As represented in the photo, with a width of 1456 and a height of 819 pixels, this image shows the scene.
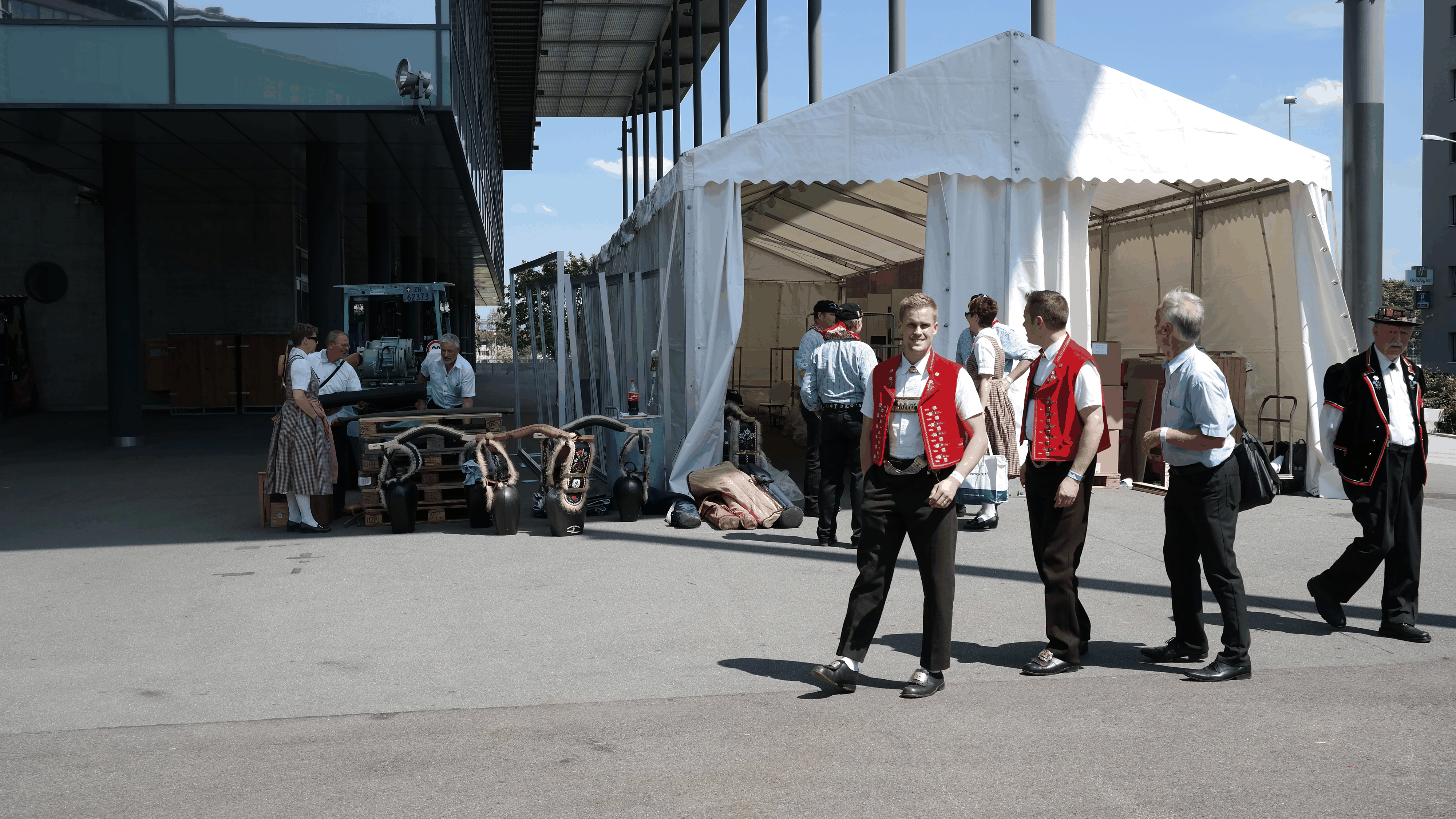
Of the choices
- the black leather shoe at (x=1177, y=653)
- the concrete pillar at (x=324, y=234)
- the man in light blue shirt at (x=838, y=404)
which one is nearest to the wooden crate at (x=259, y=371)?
the concrete pillar at (x=324, y=234)

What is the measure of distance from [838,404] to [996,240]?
3.48 metres

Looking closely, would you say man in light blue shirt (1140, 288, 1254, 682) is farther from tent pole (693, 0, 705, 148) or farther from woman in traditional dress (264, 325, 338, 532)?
tent pole (693, 0, 705, 148)

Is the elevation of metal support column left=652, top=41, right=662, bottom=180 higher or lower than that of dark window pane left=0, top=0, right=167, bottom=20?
higher

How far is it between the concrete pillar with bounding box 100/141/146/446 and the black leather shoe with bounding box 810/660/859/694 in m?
16.8

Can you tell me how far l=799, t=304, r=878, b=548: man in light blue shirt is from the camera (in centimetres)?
863

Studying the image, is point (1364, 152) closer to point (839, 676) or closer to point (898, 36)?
point (839, 676)

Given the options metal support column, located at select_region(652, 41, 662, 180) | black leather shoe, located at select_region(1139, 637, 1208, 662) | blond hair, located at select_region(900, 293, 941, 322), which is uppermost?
metal support column, located at select_region(652, 41, 662, 180)

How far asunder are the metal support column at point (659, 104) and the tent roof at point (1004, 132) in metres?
20.7

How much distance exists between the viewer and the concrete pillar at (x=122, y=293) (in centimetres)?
1895

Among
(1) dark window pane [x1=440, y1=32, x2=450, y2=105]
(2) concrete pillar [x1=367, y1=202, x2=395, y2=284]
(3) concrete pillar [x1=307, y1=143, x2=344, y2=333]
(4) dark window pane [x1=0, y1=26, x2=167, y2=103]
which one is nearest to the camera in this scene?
(4) dark window pane [x1=0, y1=26, x2=167, y2=103]

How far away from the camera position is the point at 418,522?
10516 mm

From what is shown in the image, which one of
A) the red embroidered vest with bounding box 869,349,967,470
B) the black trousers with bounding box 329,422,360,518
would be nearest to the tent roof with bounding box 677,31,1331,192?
the black trousers with bounding box 329,422,360,518

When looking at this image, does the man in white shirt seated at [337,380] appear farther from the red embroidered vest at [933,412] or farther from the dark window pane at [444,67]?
the red embroidered vest at [933,412]

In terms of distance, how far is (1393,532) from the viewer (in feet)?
20.0
